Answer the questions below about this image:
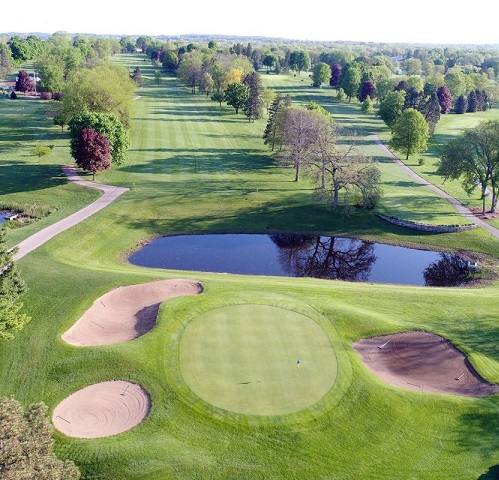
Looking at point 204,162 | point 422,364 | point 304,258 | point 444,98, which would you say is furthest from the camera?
point 444,98

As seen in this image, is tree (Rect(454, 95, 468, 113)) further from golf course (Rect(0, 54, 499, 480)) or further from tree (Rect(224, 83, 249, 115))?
golf course (Rect(0, 54, 499, 480))

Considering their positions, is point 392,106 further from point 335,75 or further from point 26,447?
point 26,447

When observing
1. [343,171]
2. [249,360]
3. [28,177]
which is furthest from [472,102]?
[249,360]

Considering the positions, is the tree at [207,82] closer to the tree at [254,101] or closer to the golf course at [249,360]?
→ the tree at [254,101]

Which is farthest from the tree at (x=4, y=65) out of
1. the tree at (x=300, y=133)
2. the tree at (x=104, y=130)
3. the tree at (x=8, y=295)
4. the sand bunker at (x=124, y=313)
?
the tree at (x=8, y=295)

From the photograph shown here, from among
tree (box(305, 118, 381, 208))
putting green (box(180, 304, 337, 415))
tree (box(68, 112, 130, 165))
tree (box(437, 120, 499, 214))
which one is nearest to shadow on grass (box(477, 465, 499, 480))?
putting green (box(180, 304, 337, 415))

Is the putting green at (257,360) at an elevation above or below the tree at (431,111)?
below
